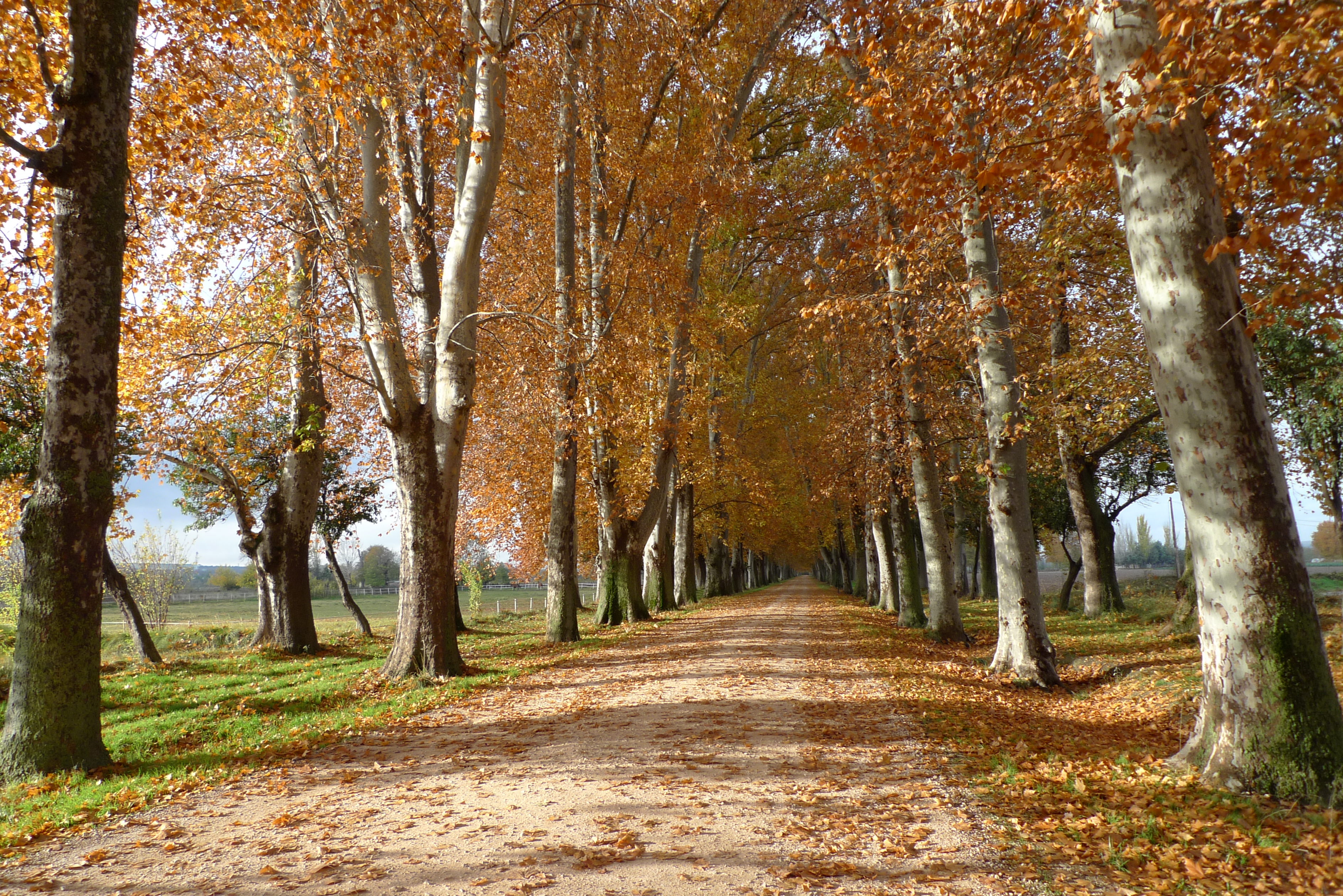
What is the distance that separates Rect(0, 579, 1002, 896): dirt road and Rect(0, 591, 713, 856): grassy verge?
1.45 feet

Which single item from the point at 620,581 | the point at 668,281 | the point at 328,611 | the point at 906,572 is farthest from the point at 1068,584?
the point at 328,611

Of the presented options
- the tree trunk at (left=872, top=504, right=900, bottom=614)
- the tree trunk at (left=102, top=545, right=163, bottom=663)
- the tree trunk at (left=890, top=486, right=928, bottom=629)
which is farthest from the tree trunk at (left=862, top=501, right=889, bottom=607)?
the tree trunk at (left=102, top=545, right=163, bottom=663)

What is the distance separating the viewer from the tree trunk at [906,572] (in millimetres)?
16953

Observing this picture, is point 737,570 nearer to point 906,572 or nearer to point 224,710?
point 906,572

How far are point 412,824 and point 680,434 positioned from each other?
14752mm

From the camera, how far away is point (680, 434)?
18.8m

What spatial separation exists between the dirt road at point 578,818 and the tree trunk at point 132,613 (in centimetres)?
785

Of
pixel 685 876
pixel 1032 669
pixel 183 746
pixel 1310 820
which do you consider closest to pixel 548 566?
pixel 183 746

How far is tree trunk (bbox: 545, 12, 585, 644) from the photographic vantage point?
45.5ft

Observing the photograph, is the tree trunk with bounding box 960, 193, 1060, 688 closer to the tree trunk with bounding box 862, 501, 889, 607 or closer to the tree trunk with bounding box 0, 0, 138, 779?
the tree trunk with bounding box 0, 0, 138, 779

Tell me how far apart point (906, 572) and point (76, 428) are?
52.2ft

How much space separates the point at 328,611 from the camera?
50062 millimetres

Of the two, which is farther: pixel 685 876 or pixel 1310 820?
pixel 1310 820

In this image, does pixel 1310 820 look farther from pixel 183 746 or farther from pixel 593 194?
pixel 593 194
